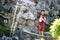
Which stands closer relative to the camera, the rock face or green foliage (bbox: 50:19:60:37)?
green foliage (bbox: 50:19:60:37)

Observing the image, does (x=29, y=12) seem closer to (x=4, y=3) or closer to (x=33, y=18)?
(x=33, y=18)

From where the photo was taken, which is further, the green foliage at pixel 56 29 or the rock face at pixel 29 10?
the rock face at pixel 29 10

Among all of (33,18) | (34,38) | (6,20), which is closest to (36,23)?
(33,18)

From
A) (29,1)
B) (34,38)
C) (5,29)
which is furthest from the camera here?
(29,1)

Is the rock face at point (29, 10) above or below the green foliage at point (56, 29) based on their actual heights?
above

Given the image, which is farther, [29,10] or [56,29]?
[29,10]

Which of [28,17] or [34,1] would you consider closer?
[28,17]

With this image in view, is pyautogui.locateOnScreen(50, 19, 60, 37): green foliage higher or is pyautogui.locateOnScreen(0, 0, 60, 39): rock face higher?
pyautogui.locateOnScreen(0, 0, 60, 39): rock face

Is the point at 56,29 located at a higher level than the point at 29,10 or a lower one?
lower

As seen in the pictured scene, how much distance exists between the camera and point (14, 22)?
737 inches

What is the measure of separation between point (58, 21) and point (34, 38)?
4.04 feet

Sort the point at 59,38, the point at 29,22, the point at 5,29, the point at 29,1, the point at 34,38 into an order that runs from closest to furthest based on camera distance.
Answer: the point at 59,38, the point at 34,38, the point at 5,29, the point at 29,22, the point at 29,1

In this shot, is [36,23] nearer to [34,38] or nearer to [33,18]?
[33,18]

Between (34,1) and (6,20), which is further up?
(34,1)
